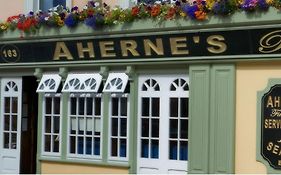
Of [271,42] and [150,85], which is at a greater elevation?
[271,42]

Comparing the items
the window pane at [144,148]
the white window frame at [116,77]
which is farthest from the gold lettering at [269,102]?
the white window frame at [116,77]

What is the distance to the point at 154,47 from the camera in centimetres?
949

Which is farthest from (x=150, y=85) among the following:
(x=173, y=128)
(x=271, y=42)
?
(x=271, y=42)

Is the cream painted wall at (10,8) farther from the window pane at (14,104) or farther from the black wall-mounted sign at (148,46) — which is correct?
the window pane at (14,104)

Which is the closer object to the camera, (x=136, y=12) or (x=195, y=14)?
(x=195, y=14)

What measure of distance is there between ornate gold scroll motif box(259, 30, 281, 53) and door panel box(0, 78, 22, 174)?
5.61 metres

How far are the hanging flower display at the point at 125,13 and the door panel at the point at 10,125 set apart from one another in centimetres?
132

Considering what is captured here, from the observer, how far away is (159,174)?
31.4ft

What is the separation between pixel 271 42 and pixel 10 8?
6205 millimetres

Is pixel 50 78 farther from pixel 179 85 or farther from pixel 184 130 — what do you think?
pixel 184 130

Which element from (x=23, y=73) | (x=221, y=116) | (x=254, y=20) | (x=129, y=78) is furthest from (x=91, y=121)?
(x=254, y=20)

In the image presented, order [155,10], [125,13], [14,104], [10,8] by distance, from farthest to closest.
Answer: [10,8] → [14,104] → [125,13] → [155,10]

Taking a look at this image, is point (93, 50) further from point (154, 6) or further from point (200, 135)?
point (200, 135)

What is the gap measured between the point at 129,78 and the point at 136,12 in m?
1.27
